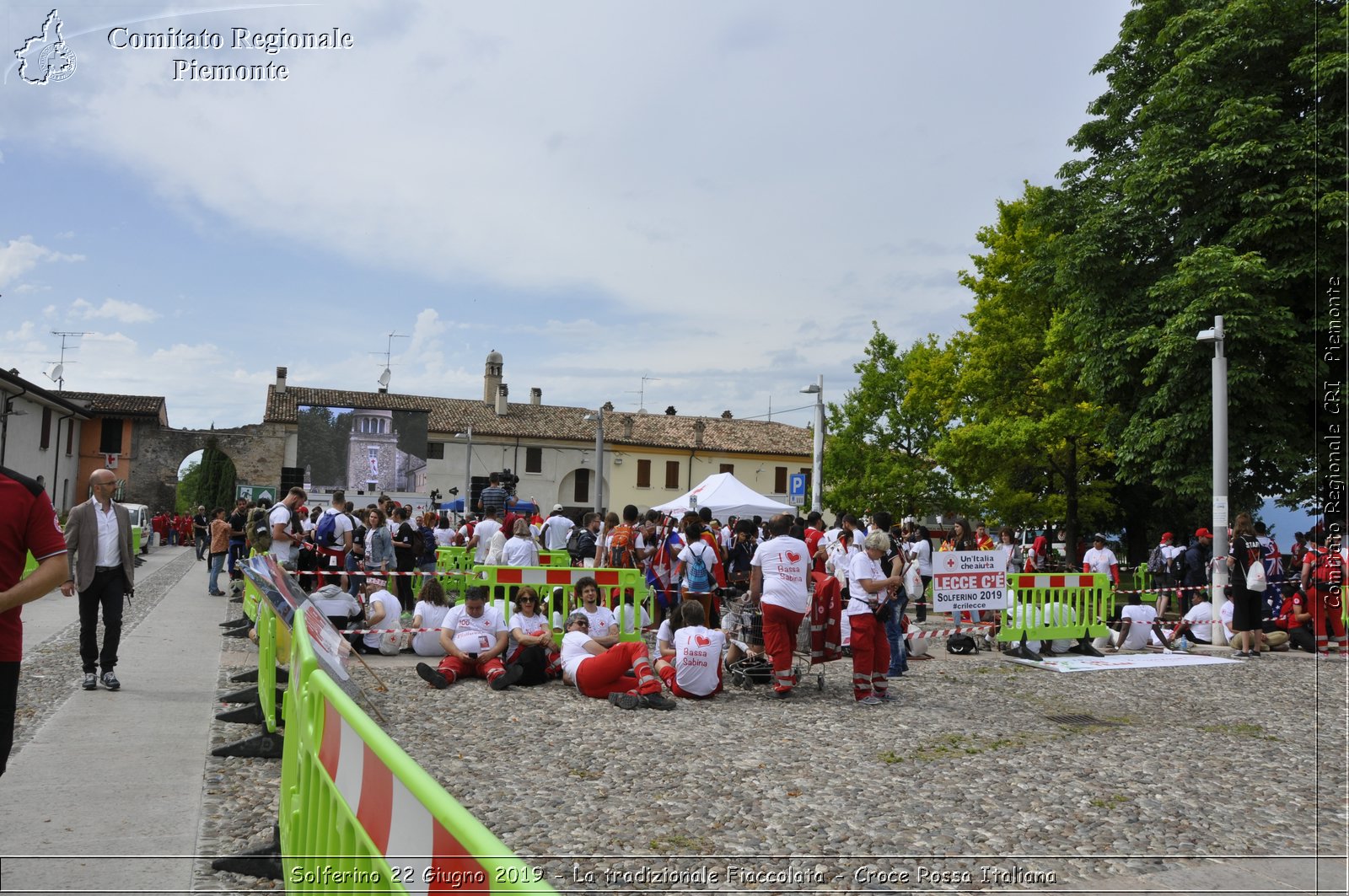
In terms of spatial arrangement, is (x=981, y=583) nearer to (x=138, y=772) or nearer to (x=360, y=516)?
(x=138, y=772)

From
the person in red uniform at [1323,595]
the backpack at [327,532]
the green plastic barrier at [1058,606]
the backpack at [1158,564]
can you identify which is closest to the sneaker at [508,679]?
the backpack at [327,532]

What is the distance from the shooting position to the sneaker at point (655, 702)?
28.0 ft

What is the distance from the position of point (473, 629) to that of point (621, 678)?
1.90 m

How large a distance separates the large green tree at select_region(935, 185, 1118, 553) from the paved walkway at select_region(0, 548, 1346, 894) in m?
22.5

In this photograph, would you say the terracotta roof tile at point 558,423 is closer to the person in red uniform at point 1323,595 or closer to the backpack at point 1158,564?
the backpack at point 1158,564

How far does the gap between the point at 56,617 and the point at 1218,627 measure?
53.3 feet

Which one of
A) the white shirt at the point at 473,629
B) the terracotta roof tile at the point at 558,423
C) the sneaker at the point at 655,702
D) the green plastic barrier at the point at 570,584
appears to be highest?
the terracotta roof tile at the point at 558,423

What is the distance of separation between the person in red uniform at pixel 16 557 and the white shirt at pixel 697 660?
5886 millimetres

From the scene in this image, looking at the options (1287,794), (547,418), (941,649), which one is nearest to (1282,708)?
(1287,794)

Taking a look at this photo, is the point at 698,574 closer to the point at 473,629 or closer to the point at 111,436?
the point at 473,629

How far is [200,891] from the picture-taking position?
4035 millimetres

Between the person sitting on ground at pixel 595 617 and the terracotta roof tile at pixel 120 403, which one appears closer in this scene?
the person sitting on ground at pixel 595 617

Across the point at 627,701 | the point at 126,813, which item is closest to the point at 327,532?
the point at 627,701

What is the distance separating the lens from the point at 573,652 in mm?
9477
